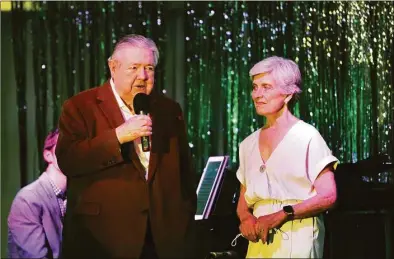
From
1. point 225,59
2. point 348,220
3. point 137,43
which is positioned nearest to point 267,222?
point 348,220

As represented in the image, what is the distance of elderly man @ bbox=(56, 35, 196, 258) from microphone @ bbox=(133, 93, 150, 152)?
31mm

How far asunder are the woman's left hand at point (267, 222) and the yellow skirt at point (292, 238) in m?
0.02

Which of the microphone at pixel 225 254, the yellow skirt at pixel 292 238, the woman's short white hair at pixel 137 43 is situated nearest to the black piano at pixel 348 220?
the microphone at pixel 225 254

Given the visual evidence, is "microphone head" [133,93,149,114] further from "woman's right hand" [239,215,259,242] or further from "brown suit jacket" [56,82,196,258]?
"woman's right hand" [239,215,259,242]

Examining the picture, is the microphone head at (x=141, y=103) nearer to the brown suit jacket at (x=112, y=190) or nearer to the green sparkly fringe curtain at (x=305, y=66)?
the brown suit jacket at (x=112, y=190)

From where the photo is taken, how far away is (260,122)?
3865 millimetres

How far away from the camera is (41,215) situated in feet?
12.7

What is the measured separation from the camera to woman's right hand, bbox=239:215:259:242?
142 inches

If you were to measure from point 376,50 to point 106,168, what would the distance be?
5.32ft

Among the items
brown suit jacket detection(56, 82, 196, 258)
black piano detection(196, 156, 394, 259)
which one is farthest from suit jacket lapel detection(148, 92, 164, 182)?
→ black piano detection(196, 156, 394, 259)

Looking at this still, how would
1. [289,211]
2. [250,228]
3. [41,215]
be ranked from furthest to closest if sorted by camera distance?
[41,215]
[250,228]
[289,211]

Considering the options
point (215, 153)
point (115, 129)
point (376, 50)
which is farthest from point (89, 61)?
point (376, 50)

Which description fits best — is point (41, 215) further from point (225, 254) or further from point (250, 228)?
point (250, 228)

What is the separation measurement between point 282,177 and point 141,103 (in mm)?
796
